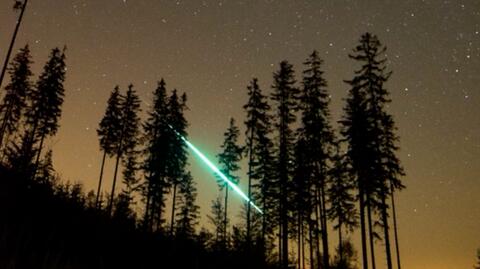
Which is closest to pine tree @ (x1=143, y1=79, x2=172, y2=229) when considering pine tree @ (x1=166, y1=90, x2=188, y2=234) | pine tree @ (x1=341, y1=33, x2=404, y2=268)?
pine tree @ (x1=166, y1=90, x2=188, y2=234)

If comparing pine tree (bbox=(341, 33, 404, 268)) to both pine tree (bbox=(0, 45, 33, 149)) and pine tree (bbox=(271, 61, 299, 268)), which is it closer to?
pine tree (bbox=(271, 61, 299, 268))

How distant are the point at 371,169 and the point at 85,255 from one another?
24.3m

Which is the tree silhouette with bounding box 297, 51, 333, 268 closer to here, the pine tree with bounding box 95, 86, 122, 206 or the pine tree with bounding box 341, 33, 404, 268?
the pine tree with bounding box 341, 33, 404, 268

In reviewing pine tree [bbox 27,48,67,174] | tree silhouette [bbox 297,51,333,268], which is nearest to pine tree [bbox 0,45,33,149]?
pine tree [bbox 27,48,67,174]

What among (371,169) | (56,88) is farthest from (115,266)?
(56,88)

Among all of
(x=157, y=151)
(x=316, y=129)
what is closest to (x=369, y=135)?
(x=316, y=129)

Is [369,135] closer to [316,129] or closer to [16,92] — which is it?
[316,129]

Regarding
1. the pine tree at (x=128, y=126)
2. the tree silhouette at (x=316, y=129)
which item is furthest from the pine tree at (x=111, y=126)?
the tree silhouette at (x=316, y=129)

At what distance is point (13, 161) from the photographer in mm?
15445

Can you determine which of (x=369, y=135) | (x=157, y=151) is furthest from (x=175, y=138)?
(x=369, y=135)

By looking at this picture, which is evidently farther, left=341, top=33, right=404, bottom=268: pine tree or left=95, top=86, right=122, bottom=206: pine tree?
left=95, top=86, right=122, bottom=206: pine tree

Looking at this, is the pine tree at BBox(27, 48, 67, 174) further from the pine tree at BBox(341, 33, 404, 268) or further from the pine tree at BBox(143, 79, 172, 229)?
the pine tree at BBox(341, 33, 404, 268)

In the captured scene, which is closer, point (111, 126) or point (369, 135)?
point (369, 135)

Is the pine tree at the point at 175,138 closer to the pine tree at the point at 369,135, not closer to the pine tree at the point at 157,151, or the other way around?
the pine tree at the point at 157,151
